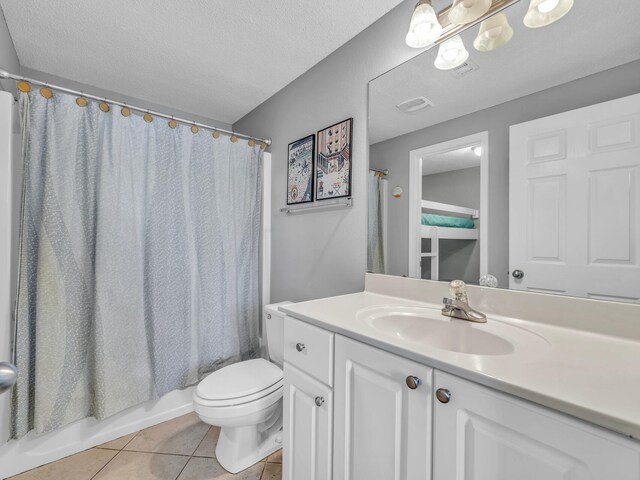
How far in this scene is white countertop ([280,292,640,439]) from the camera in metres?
0.47

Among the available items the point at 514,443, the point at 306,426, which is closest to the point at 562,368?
the point at 514,443

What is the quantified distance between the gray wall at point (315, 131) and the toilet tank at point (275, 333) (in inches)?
9.5

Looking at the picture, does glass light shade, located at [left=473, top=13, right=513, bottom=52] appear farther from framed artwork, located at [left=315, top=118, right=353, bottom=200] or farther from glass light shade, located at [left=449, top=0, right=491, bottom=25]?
framed artwork, located at [left=315, top=118, right=353, bottom=200]

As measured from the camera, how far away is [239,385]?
1433 millimetres

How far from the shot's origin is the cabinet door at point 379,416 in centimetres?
69

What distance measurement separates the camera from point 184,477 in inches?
53.7

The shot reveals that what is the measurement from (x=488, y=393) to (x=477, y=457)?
0.48ft

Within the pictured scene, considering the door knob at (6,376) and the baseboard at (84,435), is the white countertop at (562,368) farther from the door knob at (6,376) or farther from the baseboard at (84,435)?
the baseboard at (84,435)

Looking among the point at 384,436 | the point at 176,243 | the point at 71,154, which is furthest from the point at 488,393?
the point at 71,154

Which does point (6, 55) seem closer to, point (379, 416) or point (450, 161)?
point (450, 161)

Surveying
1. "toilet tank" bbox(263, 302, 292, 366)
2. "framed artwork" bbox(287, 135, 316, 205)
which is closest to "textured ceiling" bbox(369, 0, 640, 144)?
"framed artwork" bbox(287, 135, 316, 205)

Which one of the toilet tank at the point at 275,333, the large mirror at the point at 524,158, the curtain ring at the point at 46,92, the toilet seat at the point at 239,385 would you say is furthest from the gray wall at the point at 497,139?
the curtain ring at the point at 46,92

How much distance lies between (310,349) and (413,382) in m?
0.41

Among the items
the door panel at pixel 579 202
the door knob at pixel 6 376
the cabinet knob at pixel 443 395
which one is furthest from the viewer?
the door panel at pixel 579 202
